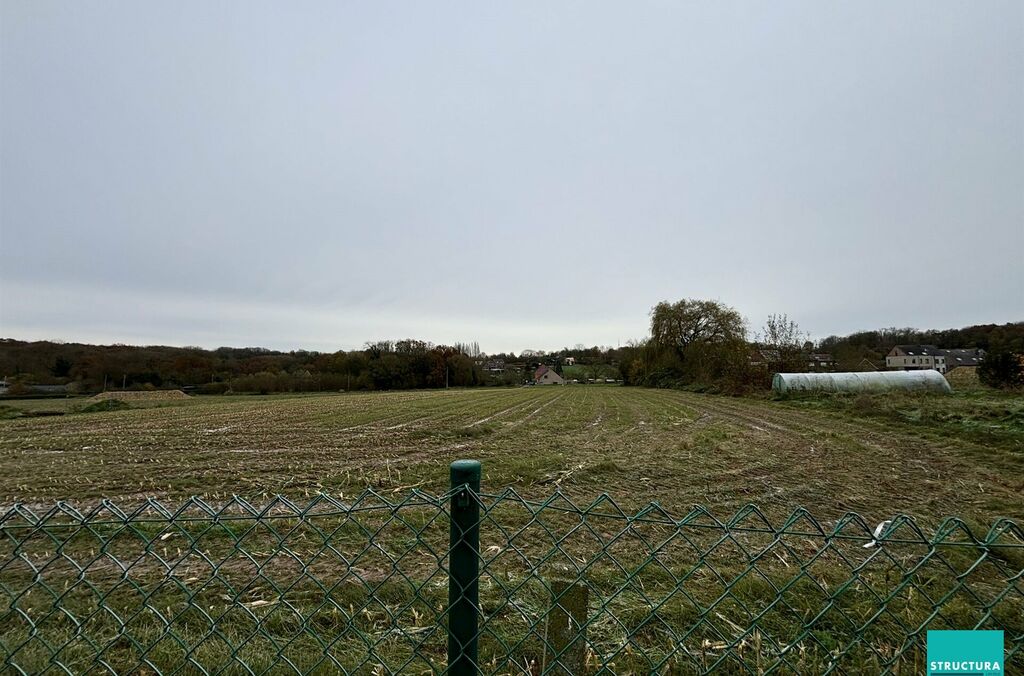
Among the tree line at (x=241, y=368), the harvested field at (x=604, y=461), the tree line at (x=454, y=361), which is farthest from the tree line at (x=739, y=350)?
the tree line at (x=241, y=368)

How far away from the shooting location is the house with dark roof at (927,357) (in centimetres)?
6719

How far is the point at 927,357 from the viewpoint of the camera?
70375mm

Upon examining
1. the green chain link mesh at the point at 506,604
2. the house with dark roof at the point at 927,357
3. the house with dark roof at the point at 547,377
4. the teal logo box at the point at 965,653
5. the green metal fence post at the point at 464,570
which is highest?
the house with dark roof at the point at 927,357

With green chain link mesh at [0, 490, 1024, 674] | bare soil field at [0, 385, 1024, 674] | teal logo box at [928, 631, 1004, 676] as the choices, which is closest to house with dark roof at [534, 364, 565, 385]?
bare soil field at [0, 385, 1024, 674]

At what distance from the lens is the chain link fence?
1772 millimetres

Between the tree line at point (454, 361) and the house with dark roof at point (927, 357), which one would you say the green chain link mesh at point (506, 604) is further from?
the house with dark roof at point (927, 357)

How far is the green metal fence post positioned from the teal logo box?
6.39 ft

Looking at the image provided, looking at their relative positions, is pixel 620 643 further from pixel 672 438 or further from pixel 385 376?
pixel 385 376

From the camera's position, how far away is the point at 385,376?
72.1 meters

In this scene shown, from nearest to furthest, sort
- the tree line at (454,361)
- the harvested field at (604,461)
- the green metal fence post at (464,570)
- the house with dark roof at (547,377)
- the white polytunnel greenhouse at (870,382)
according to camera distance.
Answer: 1. the green metal fence post at (464,570)
2. the harvested field at (604,461)
3. the white polytunnel greenhouse at (870,382)
4. the tree line at (454,361)
5. the house with dark roof at (547,377)

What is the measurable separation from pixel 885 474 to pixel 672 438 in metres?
5.02

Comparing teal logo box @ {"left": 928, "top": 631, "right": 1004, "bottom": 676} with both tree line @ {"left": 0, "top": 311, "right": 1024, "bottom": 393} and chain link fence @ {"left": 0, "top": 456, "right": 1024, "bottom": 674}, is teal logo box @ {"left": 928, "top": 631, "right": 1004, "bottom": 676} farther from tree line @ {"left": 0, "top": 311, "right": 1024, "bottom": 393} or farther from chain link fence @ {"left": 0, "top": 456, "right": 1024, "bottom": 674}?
tree line @ {"left": 0, "top": 311, "right": 1024, "bottom": 393}

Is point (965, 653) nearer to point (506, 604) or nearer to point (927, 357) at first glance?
point (506, 604)

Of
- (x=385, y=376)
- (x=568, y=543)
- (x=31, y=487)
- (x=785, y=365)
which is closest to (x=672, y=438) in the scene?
(x=568, y=543)
